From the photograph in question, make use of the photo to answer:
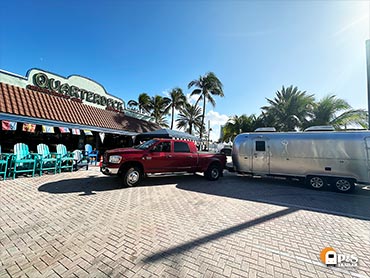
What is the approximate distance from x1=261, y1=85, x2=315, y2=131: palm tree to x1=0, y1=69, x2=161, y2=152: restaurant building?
1320cm

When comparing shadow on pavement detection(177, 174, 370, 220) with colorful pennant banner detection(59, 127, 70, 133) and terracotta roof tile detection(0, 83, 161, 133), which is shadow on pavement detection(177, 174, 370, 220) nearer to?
colorful pennant banner detection(59, 127, 70, 133)

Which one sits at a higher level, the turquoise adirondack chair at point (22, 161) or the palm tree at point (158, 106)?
the palm tree at point (158, 106)

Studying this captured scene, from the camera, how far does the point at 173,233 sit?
11.2ft

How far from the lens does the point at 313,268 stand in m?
2.53

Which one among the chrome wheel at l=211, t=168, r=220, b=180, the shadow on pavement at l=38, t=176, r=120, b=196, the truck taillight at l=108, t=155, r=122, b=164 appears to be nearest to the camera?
the shadow on pavement at l=38, t=176, r=120, b=196

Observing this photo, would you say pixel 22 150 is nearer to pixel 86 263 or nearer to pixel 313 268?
pixel 86 263

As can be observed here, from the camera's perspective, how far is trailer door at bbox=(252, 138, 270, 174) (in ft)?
27.0

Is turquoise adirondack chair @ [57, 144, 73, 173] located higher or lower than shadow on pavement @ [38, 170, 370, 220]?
higher

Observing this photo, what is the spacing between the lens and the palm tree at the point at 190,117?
28266 mm

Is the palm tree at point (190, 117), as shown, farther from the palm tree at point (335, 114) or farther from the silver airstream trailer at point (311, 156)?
the silver airstream trailer at point (311, 156)

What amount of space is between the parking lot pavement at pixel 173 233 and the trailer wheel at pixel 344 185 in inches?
26.5

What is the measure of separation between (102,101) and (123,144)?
14.3 ft

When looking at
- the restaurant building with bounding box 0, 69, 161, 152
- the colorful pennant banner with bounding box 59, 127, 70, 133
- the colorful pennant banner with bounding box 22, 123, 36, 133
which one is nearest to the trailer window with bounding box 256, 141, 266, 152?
the restaurant building with bounding box 0, 69, 161, 152

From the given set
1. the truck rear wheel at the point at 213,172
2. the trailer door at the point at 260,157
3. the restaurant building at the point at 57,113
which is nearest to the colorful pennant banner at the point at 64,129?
the restaurant building at the point at 57,113
